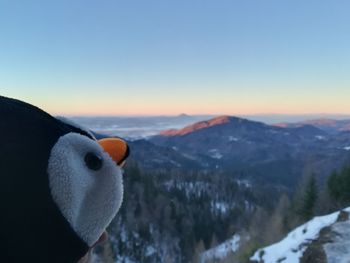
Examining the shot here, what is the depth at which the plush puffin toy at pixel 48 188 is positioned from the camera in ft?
2.99

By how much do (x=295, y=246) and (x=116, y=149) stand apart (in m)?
10.6

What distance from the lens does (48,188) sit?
0.96 m

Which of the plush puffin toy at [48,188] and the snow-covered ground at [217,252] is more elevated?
the plush puffin toy at [48,188]

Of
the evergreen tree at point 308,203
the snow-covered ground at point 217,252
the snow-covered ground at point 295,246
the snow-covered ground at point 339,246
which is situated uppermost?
the snow-covered ground at point 339,246

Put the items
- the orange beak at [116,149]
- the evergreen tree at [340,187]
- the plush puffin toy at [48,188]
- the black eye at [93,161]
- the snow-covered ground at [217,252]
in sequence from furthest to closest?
the snow-covered ground at [217,252]
the evergreen tree at [340,187]
the orange beak at [116,149]
the black eye at [93,161]
the plush puffin toy at [48,188]

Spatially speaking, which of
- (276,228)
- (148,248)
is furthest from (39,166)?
(148,248)

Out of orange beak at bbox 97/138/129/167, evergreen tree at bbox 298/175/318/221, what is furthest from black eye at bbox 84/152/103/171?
evergreen tree at bbox 298/175/318/221

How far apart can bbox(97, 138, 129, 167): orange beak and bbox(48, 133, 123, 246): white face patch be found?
72 mm

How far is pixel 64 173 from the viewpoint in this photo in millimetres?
984

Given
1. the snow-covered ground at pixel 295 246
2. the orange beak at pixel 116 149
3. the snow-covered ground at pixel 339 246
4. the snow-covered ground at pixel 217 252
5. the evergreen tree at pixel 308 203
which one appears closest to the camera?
the orange beak at pixel 116 149

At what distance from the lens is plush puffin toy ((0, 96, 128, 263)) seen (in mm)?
911

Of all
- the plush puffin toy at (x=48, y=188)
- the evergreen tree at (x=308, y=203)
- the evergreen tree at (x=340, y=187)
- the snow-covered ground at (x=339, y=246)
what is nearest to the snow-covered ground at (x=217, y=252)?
the evergreen tree at (x=308, y=203)

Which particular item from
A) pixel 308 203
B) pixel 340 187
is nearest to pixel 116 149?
pixel 308 203

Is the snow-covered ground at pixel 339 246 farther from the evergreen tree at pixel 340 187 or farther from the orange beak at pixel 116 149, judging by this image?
the evergreen tree at pixel 340 187
